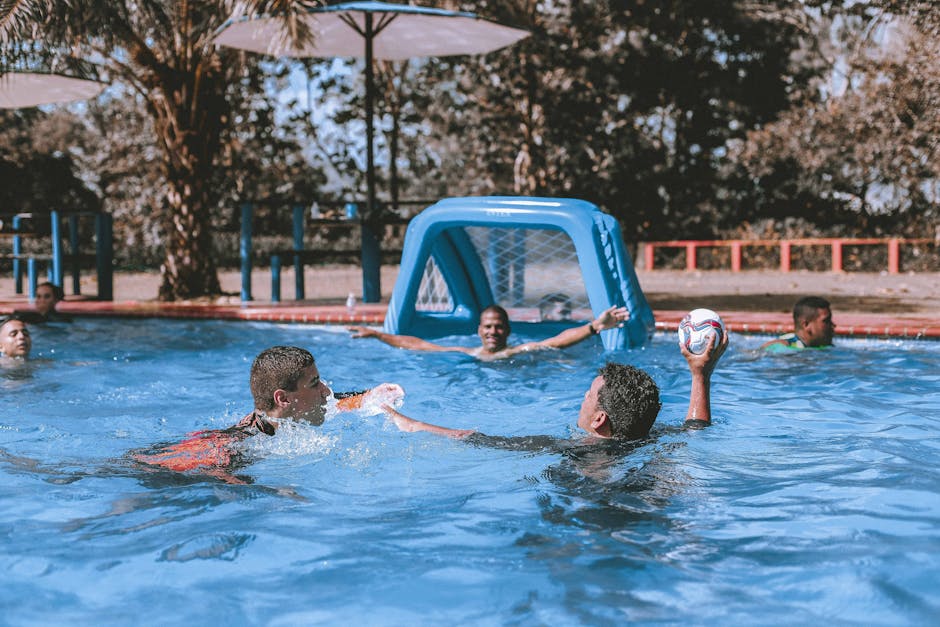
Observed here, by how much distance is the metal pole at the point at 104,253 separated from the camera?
48.4ft

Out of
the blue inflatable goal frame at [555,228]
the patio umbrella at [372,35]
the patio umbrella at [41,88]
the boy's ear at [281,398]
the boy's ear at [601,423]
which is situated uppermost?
the patio umbrella at [372,35]

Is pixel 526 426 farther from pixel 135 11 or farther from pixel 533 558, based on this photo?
pixel 135 11

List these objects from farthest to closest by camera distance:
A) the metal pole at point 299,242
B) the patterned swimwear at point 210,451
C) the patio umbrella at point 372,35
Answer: the metal pole at point 299,242 < the patio umbrella at point 372,35 < the patterned swimwear at point 210,451

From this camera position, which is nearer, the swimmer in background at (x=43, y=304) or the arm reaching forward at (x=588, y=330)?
the arm reaching forward at (x=588, y=330)

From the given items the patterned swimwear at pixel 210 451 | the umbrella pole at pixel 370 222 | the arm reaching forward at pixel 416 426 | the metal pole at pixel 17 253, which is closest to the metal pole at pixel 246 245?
the umbrella pole at pixel 370 222

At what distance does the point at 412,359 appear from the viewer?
30.7 feet

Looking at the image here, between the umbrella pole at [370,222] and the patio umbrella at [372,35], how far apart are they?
0.01 metres

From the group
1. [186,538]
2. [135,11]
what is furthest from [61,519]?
[135,11]

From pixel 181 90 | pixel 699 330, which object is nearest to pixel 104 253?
pixel 181 90

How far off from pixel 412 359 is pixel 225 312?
13.5 ft

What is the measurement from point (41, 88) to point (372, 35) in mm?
4704

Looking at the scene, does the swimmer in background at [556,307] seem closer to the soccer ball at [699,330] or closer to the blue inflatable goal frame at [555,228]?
the blue inflatable goal frame at [555,228]

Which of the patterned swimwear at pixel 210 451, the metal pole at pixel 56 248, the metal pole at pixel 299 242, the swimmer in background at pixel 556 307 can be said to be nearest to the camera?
the patterned swimwear at pixel 210 451

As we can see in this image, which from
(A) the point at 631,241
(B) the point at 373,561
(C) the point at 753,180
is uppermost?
(C) the point at 753,180
